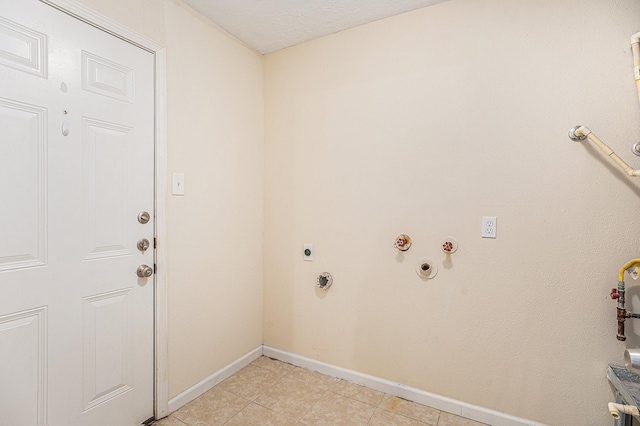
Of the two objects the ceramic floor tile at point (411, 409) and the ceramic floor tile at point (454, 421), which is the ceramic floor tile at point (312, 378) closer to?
the ceramic floor tile at point (411, 409)

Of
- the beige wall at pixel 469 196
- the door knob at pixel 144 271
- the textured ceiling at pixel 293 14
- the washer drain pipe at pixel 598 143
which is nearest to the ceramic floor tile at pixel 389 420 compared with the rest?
the beige wall at pixel 469 196

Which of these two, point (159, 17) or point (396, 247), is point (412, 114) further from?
point (159, 17)

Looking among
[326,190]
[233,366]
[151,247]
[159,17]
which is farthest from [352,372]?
[159,17]

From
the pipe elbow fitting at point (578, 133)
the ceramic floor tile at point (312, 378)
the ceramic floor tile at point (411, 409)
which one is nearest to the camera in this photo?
the pipe elbow fitting at point (578, 133)

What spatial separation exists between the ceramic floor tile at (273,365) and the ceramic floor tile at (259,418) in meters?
0.40

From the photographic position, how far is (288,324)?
2289mm

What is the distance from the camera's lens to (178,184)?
1.75 metres

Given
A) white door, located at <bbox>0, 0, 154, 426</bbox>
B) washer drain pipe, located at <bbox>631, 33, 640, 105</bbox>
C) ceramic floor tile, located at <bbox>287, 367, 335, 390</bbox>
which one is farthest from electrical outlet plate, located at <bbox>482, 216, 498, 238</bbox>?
white door, located at <bbox>0, 0, 154, 426</bbox>

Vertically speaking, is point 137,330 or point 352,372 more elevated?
point 137,330

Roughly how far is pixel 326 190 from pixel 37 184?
1489 mm

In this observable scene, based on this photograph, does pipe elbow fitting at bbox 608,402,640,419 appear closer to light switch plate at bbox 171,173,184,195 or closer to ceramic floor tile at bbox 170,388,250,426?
ceramic floor tile at bbox 170,388,250,426

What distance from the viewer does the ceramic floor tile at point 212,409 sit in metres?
1.66

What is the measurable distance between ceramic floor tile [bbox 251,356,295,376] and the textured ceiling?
237 cm

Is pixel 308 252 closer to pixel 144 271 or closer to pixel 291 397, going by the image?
pixel 291 397
